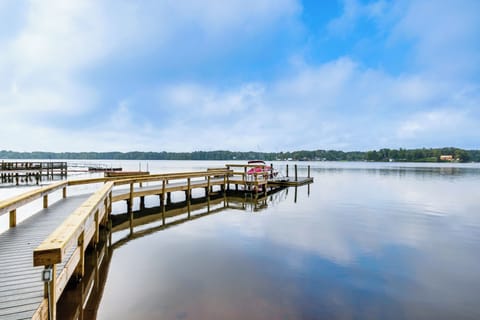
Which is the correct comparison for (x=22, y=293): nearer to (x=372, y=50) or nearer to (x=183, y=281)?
(x=183, y=281)

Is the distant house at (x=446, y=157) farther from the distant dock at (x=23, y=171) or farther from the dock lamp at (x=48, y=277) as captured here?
the dock lamp at (x=48, y=277)

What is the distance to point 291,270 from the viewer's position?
224 inches

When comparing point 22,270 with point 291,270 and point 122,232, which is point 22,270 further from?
point 122,232

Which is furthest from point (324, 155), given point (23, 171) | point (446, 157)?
point (23, 171)

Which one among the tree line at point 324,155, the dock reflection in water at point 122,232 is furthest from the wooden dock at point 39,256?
the tree line at point 324,155

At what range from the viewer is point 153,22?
1931cm

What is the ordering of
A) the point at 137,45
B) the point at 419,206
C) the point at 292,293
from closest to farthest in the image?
the point at 292,293
the point at 419,206
the point at 137,45

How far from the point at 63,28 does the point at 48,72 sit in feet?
25.4

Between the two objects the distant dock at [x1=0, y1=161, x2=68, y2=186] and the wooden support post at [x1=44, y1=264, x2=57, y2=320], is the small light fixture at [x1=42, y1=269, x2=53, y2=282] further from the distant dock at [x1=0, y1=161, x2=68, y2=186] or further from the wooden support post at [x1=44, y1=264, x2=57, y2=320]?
the distant dock at [x1=0, y1=161, x2=68, y2=186]

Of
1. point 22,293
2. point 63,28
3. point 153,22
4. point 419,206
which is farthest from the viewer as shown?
point 153,22

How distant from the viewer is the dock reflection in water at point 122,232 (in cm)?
399

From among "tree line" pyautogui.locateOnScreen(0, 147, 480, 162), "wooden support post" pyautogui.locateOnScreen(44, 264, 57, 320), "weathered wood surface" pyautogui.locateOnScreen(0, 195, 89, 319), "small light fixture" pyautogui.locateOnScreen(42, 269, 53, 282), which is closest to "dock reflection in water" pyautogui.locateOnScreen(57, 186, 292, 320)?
"weathered wood surface" pyautogui.locateOnScreen(0, 195, 89, 319)

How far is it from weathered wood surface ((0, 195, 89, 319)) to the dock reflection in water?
0.82 metres

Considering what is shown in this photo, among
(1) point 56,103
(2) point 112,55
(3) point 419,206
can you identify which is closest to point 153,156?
(1) point 56,103
